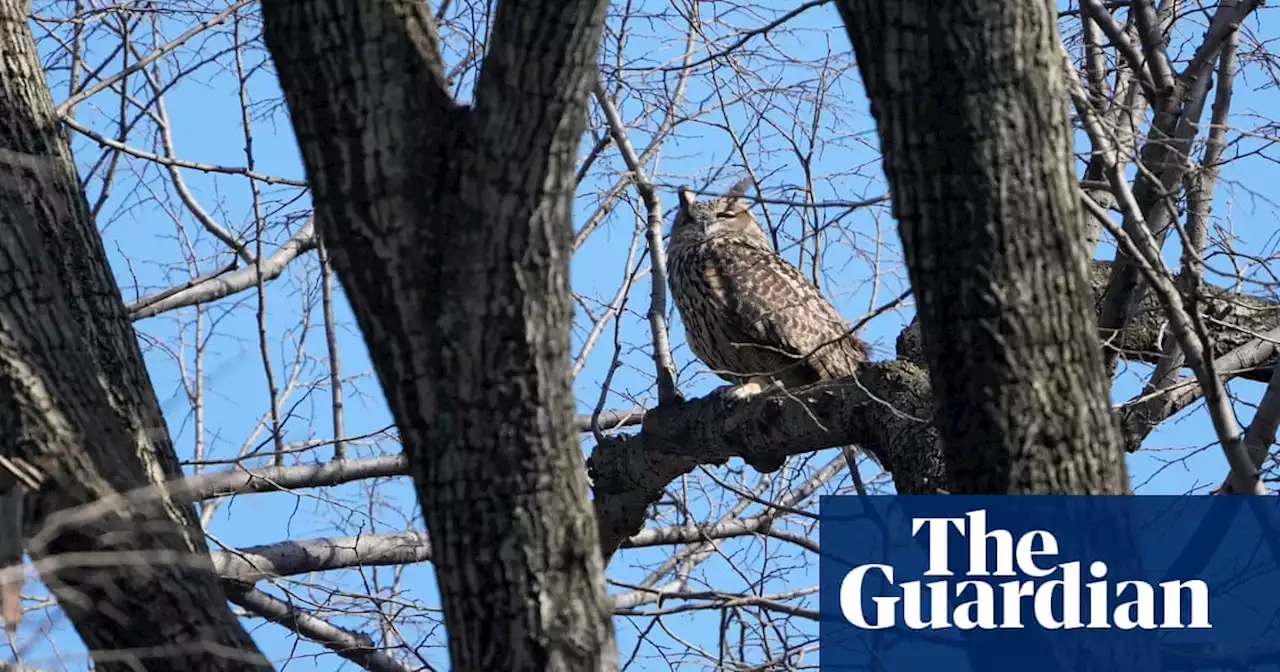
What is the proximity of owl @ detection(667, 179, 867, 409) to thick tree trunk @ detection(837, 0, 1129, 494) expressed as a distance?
9.69 ft

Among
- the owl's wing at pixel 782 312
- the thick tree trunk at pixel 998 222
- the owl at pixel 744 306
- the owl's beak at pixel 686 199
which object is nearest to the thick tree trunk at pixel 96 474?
the thick tree trunk at pixel 998 222

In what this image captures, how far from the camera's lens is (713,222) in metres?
Result: 6.93

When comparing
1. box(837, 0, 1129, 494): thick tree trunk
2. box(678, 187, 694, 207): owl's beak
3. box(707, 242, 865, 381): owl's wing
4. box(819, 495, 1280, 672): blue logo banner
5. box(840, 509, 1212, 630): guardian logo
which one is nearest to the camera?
box(837, 0, 1129, 494): thick tree trunk

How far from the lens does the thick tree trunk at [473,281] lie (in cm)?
255

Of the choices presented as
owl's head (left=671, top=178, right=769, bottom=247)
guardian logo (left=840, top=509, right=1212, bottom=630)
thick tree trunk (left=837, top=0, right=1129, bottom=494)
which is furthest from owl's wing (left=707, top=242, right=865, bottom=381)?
thick tree trunk (left=837, top=0, right=1129, bottom=494)

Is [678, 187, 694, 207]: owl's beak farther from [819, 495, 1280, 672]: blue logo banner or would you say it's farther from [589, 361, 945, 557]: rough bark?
[819, 495, 1280, 672]: blue logo banner

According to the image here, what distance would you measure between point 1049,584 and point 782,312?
3.19 metres

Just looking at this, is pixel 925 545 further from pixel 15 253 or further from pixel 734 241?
pixel 734 241

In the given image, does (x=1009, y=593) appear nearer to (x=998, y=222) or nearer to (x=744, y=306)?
(x=998, y=222)

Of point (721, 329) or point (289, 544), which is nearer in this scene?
point (289, 544)

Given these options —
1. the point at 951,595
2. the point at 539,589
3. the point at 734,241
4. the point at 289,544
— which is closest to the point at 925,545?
the point at 951,595

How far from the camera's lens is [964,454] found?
9.68ft

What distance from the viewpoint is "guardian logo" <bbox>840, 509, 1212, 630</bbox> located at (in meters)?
3.02

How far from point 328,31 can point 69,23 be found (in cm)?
367
